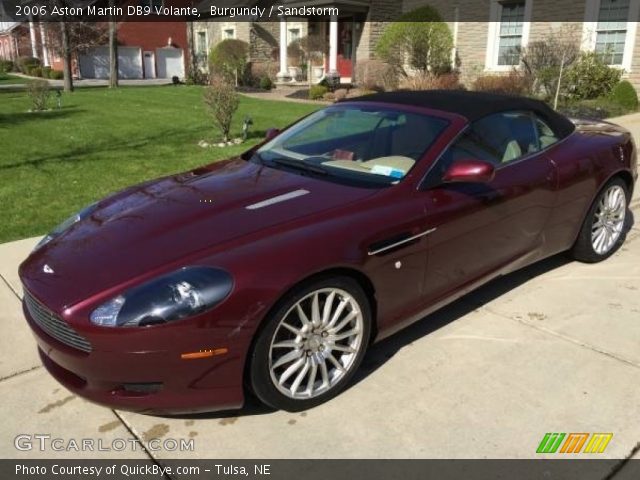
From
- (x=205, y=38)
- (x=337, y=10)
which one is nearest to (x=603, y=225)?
(x=337, y=10)

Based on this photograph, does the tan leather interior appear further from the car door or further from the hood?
the hood

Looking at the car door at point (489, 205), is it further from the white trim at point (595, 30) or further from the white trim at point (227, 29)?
the white trim at point (227, 29)

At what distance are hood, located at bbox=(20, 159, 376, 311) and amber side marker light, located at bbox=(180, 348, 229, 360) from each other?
39cm

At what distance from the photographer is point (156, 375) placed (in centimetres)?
242

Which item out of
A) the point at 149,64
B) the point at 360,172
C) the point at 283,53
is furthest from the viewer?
the point at 149,64

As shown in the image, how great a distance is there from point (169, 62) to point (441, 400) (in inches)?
1729

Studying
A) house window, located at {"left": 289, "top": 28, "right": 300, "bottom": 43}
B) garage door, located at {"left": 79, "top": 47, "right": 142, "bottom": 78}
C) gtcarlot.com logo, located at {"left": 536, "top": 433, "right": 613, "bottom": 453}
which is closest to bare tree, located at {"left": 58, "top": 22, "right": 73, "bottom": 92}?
house window, located at {"left": 289, "top": 28, "right": 300, "bottom": 43}

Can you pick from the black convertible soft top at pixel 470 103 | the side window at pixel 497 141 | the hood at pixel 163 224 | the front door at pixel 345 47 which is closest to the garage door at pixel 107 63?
the front door at pixel 345 47

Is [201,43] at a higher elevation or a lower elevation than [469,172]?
higher

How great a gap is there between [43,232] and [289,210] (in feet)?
12.1

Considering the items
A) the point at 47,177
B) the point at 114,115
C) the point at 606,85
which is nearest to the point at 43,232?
the point at 47,177

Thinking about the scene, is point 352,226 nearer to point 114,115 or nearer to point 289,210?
point 289,210

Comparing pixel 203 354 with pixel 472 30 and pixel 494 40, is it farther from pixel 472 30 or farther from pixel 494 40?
pixel 472 30
